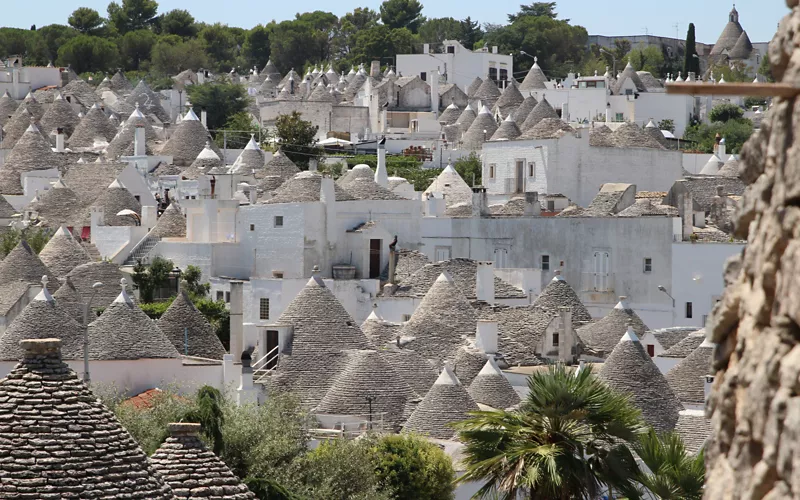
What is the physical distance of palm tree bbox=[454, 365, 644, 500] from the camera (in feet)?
52.2

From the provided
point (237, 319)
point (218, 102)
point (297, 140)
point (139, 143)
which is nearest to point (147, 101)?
point (218, 102)

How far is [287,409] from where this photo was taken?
116 feet

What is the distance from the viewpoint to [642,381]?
1415 inches

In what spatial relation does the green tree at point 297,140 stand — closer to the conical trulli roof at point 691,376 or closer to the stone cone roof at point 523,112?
the stone cone roof at point 523,112

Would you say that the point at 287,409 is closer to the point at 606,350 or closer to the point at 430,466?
the point at 430,466

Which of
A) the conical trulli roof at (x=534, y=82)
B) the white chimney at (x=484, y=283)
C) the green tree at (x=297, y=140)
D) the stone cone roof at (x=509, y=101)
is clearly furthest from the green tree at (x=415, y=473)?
the conical trulli roof at (x=534, y=82)

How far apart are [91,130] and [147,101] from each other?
17139 millimetres

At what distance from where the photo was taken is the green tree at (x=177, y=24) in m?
148

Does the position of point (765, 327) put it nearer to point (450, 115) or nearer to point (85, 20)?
point (450, 115)

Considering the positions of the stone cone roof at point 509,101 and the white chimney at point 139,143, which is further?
the stone cone roof at point 509,101

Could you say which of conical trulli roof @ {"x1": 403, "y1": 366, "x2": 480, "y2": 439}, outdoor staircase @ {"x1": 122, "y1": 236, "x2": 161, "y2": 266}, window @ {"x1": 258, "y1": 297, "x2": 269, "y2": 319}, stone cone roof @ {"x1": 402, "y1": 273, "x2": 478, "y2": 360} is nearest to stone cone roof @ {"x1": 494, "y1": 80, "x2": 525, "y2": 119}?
outdoor staircase @ {"x1": 122, "y1": 236, "x2": 161, "y2": 266}

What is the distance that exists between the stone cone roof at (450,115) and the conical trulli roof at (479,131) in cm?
678

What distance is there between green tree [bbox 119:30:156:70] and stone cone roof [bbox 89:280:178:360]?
96226 millimetres

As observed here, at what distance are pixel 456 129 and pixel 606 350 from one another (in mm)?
43240
